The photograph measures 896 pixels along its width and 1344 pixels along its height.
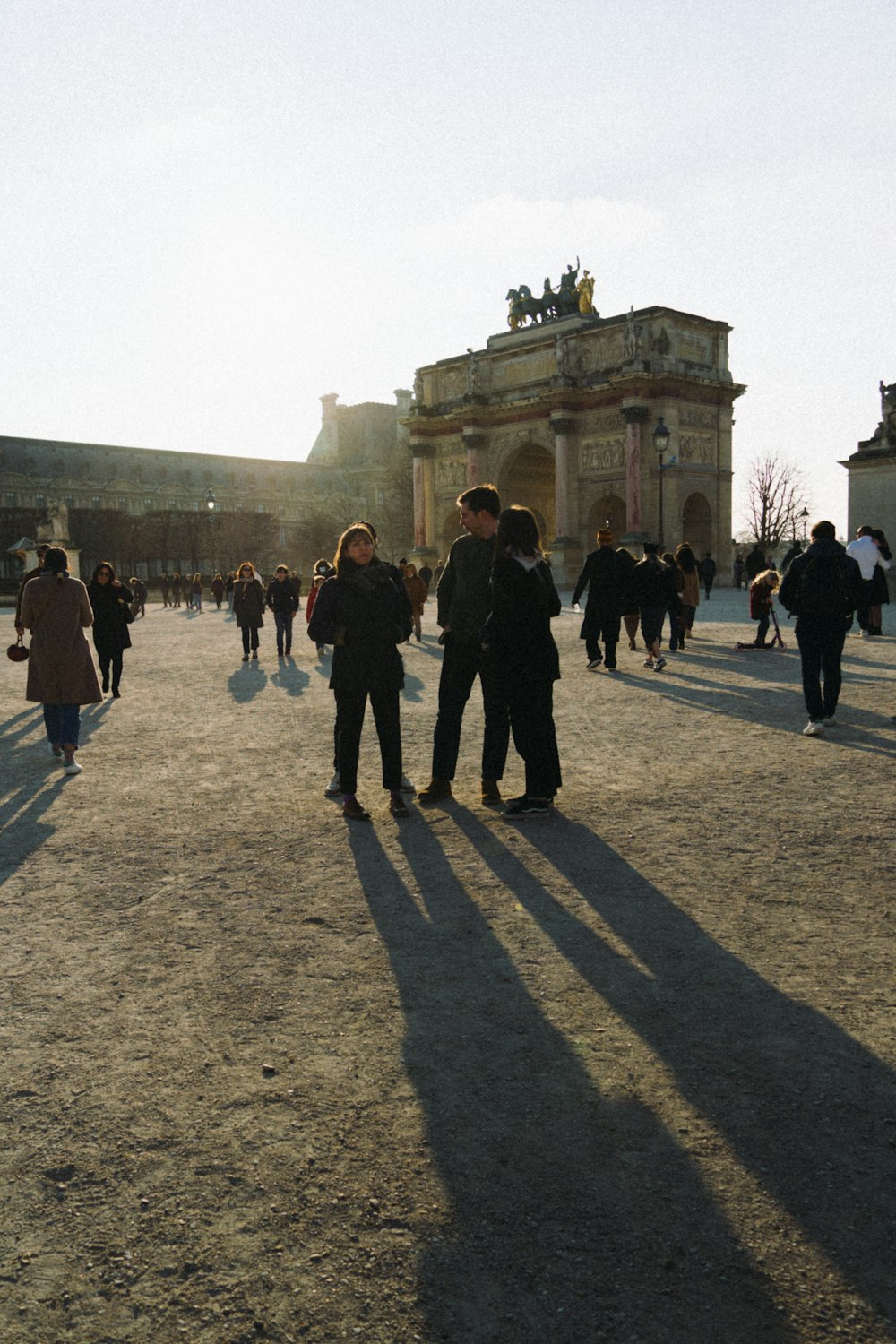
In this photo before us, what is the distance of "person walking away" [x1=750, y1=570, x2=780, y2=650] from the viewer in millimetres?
16484

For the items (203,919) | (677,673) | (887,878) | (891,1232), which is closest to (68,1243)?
(891,1232)

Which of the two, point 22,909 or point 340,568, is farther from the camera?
point 340,568

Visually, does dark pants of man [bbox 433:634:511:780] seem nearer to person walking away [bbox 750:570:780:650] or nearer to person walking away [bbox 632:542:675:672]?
person walking away [bbox 632:542:675:672]

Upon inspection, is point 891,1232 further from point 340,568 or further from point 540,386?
point 540,386

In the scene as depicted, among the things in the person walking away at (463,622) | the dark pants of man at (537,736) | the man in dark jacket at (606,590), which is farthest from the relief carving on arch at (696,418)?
the dark pants of man at (537,736)

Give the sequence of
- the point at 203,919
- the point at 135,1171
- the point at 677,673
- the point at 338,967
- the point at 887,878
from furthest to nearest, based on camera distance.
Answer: the point at 677,673
the point at 887,878
the point at 203,919
the point at 338,967
the point at 135,1171

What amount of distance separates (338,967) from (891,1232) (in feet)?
7.15

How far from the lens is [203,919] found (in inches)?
185

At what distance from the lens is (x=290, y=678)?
50.3ft

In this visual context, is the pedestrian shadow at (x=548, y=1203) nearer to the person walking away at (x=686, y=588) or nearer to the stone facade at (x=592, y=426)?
the person walking away at (x=686, y=588)

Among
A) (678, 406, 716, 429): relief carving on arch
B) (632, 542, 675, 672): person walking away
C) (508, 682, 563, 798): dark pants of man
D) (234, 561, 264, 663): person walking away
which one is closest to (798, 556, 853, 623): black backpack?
(508, 682, 563, 798): dark pants of man

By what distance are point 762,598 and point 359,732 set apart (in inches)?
464

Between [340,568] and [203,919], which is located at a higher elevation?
[340,568]

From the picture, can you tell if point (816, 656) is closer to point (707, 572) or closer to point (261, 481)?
point (707, 572)
